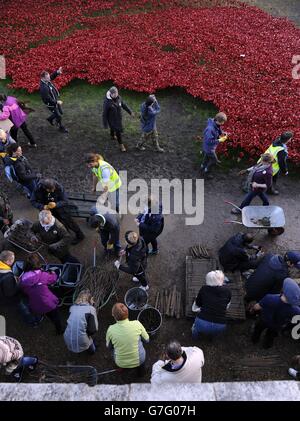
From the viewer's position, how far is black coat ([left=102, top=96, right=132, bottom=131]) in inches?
385

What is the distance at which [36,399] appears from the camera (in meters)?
4.67

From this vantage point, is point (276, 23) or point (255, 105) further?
point (276, 23)

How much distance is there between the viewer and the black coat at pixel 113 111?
977cm

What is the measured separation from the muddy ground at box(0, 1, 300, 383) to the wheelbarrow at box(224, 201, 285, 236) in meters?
0.56

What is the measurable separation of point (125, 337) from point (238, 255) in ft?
9.42

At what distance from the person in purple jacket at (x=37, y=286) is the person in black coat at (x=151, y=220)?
6.75ft

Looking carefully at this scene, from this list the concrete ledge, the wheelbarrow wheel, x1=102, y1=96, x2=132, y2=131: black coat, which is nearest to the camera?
the concrete ledge

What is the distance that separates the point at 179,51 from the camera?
1466 cm

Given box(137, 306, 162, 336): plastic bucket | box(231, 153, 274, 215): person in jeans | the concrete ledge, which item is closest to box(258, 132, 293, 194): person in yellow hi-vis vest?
box(231, 153, 274, 215): person in jeans

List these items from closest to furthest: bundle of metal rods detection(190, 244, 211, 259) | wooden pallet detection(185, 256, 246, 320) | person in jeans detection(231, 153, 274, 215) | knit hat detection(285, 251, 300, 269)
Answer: knit hat detection(285, 251, 300, 269) < wooden pallet detection(185, 256, 246, 320) < person in jeans detection(231, 153, 274, 215) < bundle of metal rods detection(190, 244, 211, 259)

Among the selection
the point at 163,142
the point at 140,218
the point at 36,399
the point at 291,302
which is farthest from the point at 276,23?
the point at 36,399

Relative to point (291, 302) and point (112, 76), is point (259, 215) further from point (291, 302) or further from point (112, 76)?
point (112, 76)

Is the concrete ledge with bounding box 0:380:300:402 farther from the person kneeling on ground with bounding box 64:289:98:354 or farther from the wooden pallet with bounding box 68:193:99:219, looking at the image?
the wooden pallet with bounding box 68:193:99:219
